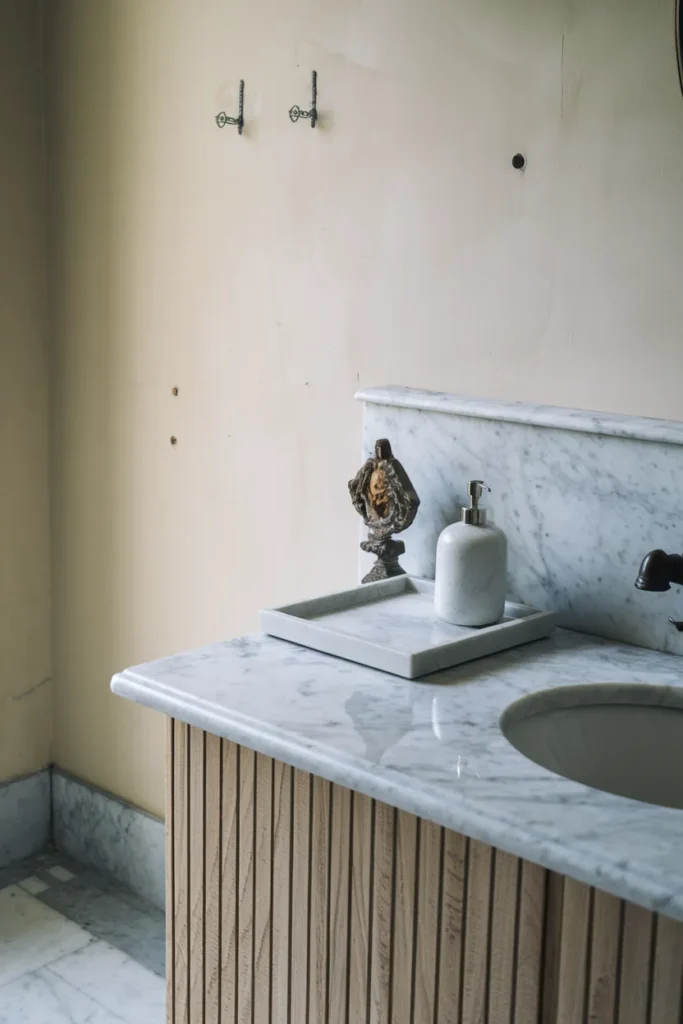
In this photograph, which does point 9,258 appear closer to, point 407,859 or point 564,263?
point 564,263

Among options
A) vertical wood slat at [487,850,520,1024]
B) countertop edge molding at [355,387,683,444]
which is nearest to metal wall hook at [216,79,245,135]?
countertop edge molding at [355,387,683,444]

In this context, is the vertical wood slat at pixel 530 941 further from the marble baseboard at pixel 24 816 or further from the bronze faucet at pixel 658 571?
the marble baseboard at pixel 24 816

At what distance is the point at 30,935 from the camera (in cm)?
240

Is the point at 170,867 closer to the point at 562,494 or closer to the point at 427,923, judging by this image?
the point at 427,923

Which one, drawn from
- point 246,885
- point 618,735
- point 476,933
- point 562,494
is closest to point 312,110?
point 562,494

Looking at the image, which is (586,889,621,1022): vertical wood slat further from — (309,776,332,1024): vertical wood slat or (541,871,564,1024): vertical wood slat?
(309,776,332,1024): vertical wood slat

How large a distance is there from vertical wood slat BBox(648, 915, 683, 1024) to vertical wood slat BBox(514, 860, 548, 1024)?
0.39ft

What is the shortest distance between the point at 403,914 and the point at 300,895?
0.48ft

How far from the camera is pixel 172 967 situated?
153cm

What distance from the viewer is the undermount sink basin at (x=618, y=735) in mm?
1394

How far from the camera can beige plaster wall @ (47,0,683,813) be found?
159cm

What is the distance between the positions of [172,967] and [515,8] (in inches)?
54.2

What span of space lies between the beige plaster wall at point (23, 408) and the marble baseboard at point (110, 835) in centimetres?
12

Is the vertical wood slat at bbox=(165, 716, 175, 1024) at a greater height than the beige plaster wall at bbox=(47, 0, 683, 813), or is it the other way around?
the beige plaster wall at bbox=(47, 0, 683, 813)
